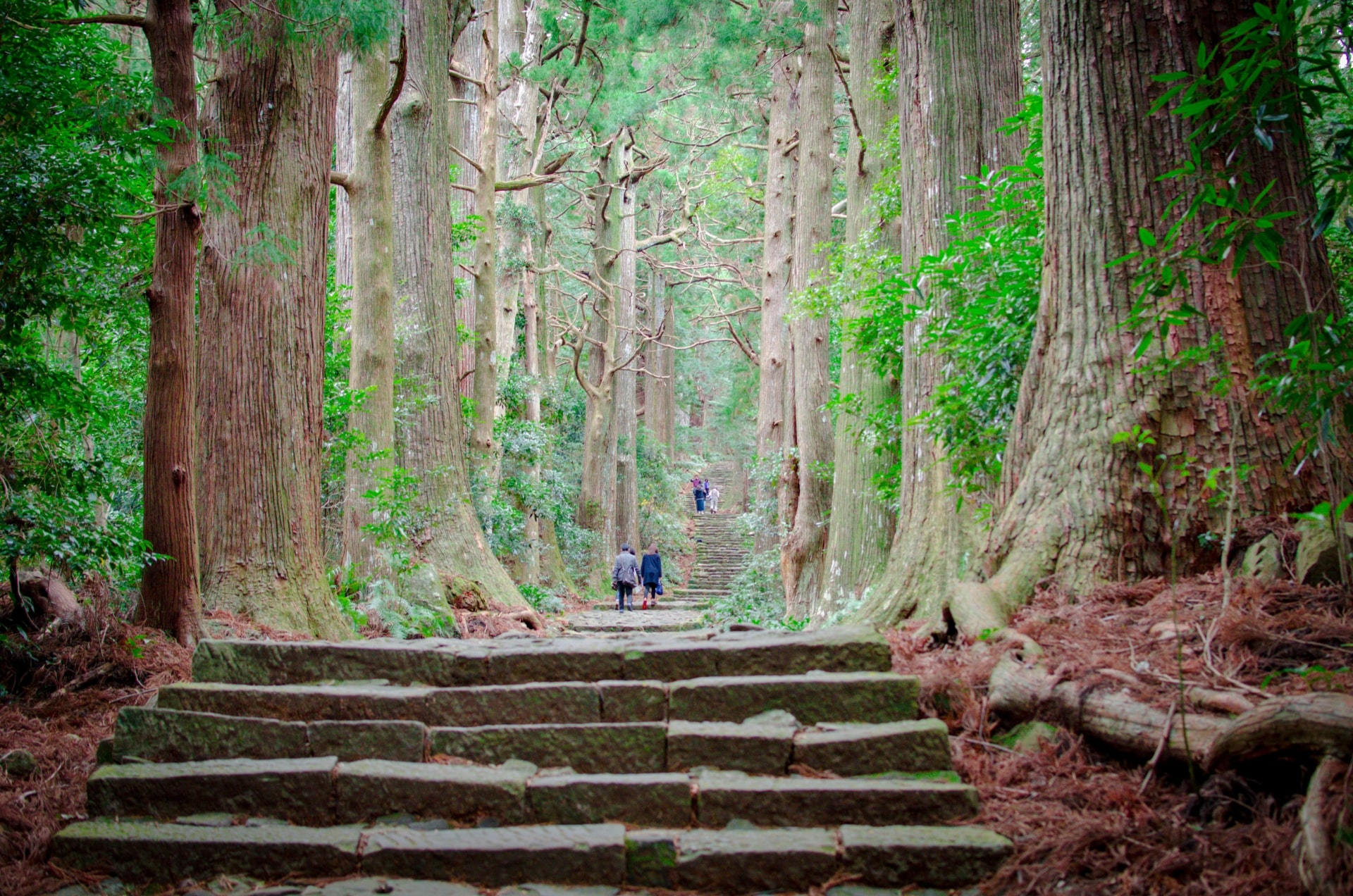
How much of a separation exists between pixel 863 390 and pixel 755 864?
22.1ft

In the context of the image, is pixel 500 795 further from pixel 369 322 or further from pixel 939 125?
pixel 369 322

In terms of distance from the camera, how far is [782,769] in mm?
3504

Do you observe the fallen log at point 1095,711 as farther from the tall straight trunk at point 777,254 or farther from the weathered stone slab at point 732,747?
the tall straight trunk at point 777,254

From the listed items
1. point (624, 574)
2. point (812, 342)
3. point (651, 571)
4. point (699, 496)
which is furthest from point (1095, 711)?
point (699, 496)

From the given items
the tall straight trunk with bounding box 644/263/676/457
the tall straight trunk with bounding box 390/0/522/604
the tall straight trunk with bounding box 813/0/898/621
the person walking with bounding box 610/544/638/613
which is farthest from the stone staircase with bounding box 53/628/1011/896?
the tall straight trunk with bounding box 644/263/676/457

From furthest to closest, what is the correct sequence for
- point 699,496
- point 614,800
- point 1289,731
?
point 699,496 → point 614,800 → point 1289,731

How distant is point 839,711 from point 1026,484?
1721mm

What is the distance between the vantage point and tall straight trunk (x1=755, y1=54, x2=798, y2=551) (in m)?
16.7

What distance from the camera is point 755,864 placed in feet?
10.0

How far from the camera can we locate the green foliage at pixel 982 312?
17.8 ft

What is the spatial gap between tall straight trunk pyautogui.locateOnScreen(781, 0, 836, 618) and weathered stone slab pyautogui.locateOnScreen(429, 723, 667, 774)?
813cm

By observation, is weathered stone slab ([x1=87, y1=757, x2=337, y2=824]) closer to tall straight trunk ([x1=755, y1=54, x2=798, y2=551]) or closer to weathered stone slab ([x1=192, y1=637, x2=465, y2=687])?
weathered stone slab ([x1=192, y1=637, x2=465, y2=687])

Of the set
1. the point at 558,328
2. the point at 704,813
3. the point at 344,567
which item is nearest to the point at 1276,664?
the point at 704,813

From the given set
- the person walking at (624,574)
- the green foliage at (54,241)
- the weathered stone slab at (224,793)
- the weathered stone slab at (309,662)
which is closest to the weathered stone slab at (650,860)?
the weathered stone slab at (224,793)
